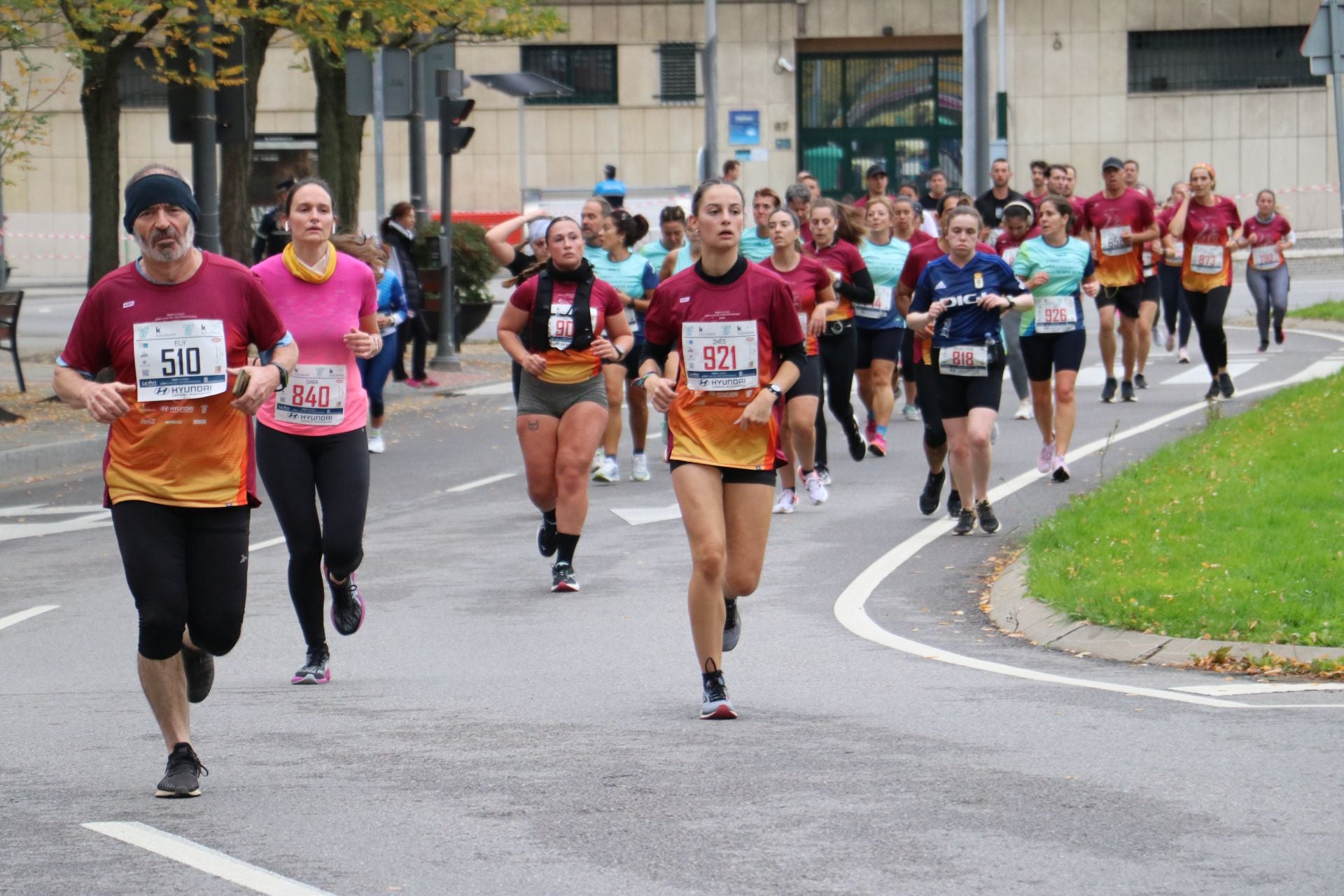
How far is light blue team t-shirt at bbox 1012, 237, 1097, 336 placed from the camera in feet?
46.0

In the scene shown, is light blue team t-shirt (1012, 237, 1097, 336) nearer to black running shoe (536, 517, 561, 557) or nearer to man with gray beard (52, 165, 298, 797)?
black running shoe (536, 517, 561, 557)

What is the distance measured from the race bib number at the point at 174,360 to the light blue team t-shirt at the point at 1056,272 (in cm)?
849

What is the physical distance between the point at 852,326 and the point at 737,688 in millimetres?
6677

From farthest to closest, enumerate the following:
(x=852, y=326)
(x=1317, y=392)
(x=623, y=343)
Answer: (x=1317, y=392)
(x=852, y=326)
(x=623, y=343)

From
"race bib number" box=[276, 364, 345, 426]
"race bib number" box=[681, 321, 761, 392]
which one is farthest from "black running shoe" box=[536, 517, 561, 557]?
"race bib number" box=[681, 321, 761, 392]

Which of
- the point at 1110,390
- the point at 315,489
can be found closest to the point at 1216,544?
the point at 315,489

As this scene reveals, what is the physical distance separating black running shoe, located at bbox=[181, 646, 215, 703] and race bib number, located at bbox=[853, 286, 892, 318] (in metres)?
9.32

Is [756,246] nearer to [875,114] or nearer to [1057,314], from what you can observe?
[1057,314]

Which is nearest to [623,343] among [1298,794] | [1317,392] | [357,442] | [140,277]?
[357,442]

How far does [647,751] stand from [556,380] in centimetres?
449

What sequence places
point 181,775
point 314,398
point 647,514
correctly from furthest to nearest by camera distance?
point 647,514, point 314,398, point 181,775

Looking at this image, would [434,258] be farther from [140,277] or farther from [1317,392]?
[140,277]

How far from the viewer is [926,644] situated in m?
9.02

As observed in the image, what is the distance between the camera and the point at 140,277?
6285 mm
